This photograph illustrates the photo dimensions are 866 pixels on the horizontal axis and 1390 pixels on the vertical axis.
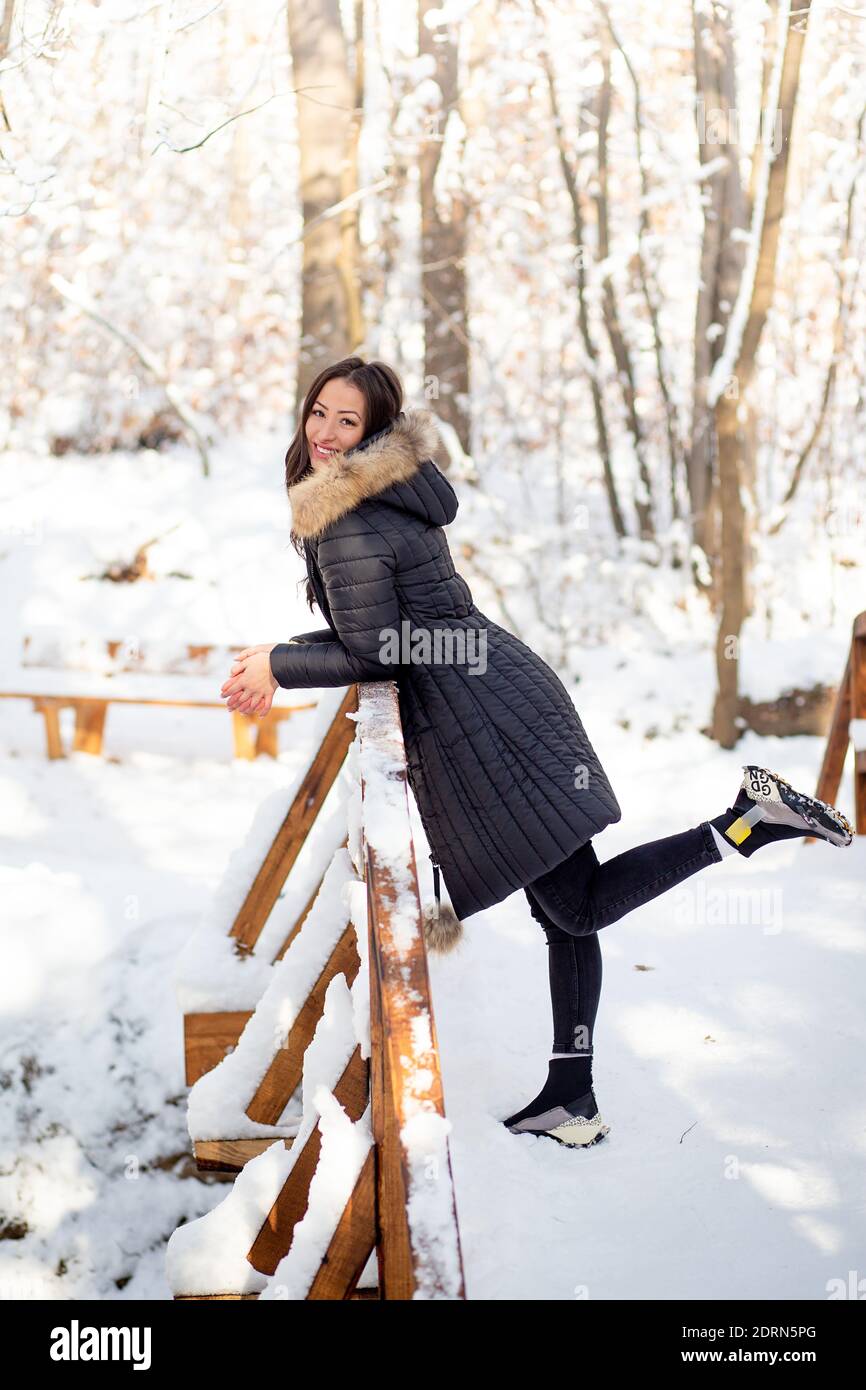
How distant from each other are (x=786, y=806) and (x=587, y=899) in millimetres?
542

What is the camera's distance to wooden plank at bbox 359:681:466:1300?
5.08 feet

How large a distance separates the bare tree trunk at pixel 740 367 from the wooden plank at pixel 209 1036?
16.2ft

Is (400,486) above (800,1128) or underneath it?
above

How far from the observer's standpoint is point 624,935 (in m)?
4.60

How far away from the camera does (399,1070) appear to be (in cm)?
168

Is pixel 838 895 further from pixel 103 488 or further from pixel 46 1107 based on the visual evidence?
pixel 103 488

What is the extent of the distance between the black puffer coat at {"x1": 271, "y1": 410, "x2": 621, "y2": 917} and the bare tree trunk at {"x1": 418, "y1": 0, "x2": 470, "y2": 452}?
Answer: 8079 mm

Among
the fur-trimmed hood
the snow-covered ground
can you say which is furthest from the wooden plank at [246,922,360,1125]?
the fur-trimmed hood

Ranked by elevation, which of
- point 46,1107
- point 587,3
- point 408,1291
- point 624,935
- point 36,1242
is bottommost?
point 36,1242

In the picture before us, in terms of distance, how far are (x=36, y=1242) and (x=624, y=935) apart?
228cm

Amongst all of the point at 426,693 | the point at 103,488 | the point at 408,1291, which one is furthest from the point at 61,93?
the point at 408,1291

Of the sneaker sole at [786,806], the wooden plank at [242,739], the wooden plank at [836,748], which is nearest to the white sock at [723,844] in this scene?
the sneaker sole at [786,806]

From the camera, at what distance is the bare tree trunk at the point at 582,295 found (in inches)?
382

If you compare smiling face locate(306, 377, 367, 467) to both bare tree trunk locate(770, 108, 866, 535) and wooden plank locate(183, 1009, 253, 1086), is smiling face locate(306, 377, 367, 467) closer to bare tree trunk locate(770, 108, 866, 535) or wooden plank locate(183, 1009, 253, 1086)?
wooden plank locate(183, 1009, 253, 1086)
